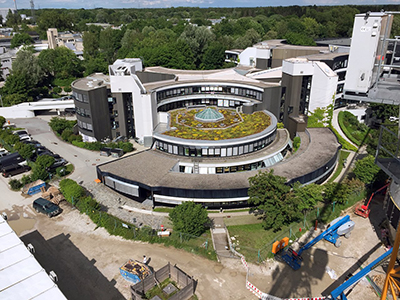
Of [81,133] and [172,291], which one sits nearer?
[172,291]

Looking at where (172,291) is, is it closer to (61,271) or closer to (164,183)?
(61,271)

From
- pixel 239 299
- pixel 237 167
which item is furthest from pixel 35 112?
pixel 239 299

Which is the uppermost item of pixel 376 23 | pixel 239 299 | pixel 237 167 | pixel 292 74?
pixel 376 23

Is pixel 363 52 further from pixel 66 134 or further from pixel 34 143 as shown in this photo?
pixel 34 143

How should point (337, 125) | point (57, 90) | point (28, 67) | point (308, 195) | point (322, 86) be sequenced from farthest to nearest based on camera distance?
point (57, 90), point (28, 67), point (337, 125), point (322, 86), point (308, 195)

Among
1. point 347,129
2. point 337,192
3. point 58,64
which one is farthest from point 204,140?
point 58,64

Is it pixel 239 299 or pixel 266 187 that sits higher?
pixel 266 187

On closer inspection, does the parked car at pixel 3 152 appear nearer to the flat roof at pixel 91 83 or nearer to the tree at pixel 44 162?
the tree at pixel 44 162
